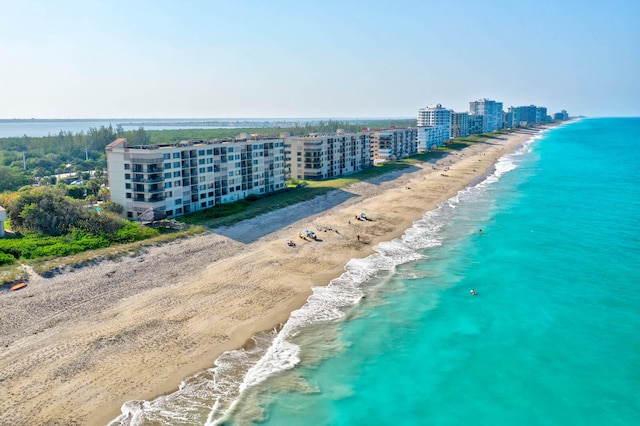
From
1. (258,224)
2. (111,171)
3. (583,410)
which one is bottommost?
(583,410)

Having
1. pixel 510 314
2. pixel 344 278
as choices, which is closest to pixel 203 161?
pixel 344 278

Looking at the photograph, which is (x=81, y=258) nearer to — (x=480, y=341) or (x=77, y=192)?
(x=77, y=192)

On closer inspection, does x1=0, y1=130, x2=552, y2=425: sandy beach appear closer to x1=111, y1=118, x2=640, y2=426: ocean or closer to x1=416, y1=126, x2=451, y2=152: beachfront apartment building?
x1=111, y1=118, x2=640, y2=426: ocean

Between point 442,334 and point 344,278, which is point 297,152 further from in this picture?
point 442,334

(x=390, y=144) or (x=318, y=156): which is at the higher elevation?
(x=390, y=144)

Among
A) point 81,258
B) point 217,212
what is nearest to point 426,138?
point 217,212

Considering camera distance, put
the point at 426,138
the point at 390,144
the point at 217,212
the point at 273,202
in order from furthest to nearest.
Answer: the point at 426,138 < the point at 390,144 < the point at 273,202 < the point at 217,212

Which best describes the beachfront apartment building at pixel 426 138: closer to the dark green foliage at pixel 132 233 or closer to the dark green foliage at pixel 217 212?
the dark green foliage at pixel 217 212
